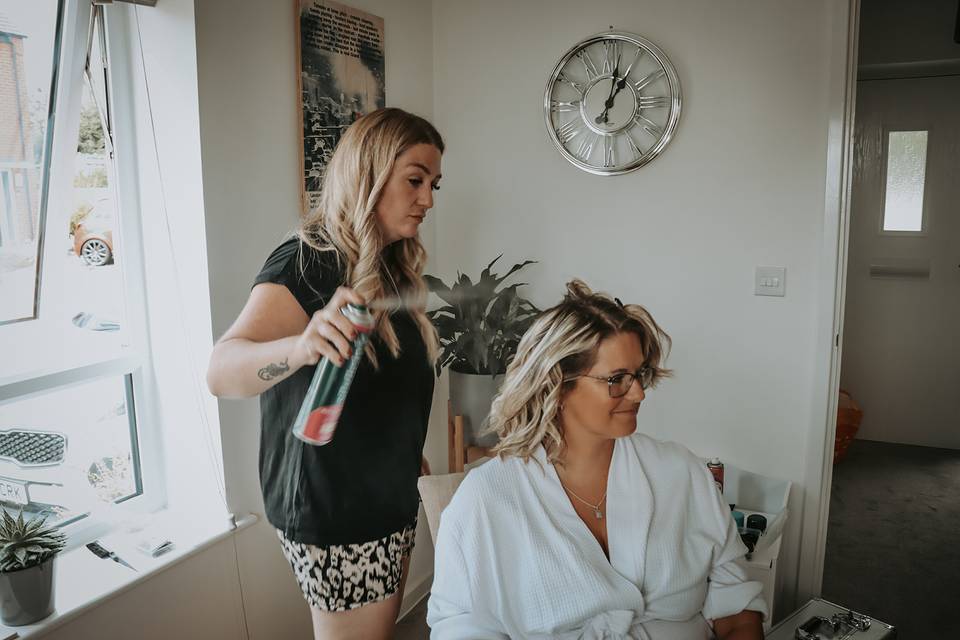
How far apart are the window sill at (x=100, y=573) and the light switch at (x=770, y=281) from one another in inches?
73.8

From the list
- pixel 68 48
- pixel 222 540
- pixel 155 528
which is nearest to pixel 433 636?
pixel 222 540

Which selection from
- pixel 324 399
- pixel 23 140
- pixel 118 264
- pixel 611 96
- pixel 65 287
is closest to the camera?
pixel 324 399

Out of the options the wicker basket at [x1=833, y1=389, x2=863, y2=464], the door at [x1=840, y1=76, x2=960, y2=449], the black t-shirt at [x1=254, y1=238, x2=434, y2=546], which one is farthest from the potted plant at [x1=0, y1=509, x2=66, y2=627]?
the door at [x1=840, y1=76, x2=960, y2=449]

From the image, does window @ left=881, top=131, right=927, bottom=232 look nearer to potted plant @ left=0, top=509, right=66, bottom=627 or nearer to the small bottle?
the small bottle

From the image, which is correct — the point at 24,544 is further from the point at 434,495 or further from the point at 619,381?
the point at 619,381

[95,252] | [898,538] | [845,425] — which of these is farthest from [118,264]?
[845,425]

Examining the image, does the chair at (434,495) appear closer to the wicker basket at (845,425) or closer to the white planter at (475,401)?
the white planter at (475,401)

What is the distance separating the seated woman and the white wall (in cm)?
119

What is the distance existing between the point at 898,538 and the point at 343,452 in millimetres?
2928

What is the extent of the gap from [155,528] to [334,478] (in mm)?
813

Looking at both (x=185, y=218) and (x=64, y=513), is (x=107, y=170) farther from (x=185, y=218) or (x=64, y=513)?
(x=64, y=513)

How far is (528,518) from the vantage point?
139 cm

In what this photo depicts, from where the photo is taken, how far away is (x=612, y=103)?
2.63 metres

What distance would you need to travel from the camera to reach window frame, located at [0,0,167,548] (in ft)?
5.75
